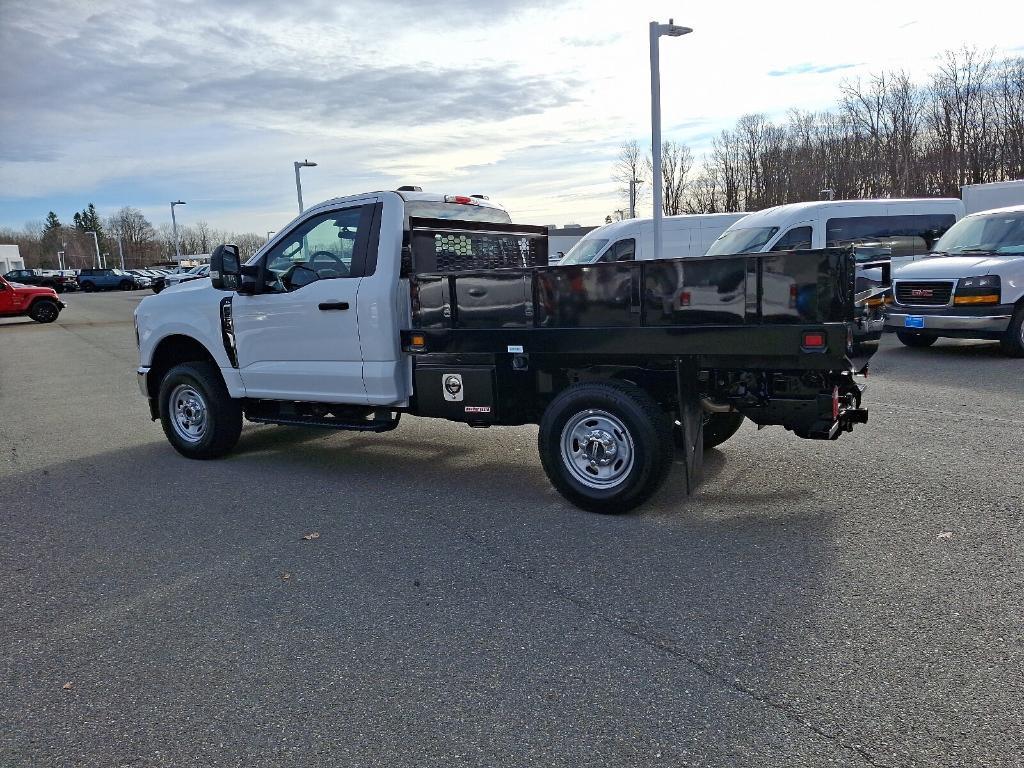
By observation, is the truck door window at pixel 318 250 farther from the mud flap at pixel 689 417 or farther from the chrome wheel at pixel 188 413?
the mud flap at pixel 689 417

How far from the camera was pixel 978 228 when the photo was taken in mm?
12781

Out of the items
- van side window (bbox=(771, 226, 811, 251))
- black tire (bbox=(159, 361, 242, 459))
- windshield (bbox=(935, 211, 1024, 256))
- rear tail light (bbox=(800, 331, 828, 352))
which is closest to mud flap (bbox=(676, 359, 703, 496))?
rear tail light (bbox=(800, 331, 828, 352))

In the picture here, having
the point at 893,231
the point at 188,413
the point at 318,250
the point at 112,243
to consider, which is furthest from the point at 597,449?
the point at 112,243

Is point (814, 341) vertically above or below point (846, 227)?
below

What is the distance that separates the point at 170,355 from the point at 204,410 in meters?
0.84

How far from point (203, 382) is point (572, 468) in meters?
3.70

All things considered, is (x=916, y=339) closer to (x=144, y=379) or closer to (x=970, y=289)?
(x=970, y=289)

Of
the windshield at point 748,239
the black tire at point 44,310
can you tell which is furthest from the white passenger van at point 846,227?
the black tire at point 44,310

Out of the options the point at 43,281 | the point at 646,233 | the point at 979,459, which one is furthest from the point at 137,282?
the point at 979,459

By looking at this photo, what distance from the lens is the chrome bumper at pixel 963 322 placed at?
1123 cm

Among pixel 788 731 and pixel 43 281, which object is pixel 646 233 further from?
pixel 43 281

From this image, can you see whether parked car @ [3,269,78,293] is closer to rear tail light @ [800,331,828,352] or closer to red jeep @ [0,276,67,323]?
red jeep @ [0,276,67,323]

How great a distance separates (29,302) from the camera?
27969 millimetres

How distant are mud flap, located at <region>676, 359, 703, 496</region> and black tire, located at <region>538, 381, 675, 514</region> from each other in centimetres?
12
